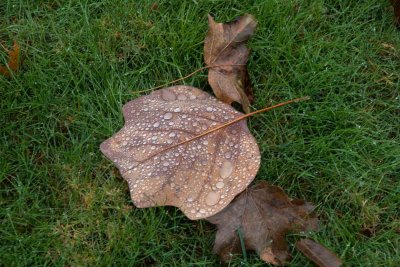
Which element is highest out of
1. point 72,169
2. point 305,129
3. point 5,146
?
point 5,146

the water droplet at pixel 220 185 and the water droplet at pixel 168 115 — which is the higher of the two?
the water droplet at pixel 168 115

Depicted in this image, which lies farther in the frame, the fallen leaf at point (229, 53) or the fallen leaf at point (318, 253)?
the fallen leaf at point (229, 53)

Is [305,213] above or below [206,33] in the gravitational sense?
below

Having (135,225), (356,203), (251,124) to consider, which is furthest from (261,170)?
(135,225)

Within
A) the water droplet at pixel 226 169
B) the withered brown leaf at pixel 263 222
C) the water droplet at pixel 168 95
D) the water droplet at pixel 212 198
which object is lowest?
the withered brown leaf at pixel 263 222

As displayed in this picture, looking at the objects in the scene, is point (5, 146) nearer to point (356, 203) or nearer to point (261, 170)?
point (261, 170)

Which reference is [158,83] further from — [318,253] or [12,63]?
[318,253]

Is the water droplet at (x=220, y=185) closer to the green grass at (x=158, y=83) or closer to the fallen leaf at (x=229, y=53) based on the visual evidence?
the green grass at (x=158, y=83)

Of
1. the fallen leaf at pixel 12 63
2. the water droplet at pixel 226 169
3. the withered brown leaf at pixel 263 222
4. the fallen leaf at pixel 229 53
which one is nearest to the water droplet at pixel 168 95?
the fallen leaf at pixel 229 53
